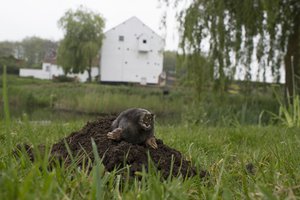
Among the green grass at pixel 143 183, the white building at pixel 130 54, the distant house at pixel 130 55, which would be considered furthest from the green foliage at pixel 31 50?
the green grass at pixel 143 183

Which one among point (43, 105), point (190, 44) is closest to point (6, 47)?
point (43, 105)

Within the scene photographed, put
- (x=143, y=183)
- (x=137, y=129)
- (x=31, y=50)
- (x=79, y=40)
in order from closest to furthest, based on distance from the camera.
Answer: (x=143, y=183)
(x=137, y=129)
(x=79, y=40)
(x=31, y=50)

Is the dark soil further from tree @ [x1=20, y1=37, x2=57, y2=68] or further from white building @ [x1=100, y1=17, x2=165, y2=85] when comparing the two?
tree @ [x1=20, y1=37, x2=57, y2=68]

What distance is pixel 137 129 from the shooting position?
2010 millimetres

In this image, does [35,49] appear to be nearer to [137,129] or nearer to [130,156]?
[137,129]

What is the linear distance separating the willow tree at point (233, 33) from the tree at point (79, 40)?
35.7m

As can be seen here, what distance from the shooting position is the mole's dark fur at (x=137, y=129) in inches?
78.9

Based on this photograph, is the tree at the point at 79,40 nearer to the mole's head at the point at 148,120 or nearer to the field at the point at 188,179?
the field at the point at 188,179

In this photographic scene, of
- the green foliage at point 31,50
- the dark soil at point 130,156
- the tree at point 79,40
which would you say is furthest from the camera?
the green foliage at point 31,50

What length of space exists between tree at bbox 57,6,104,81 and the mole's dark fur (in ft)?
141

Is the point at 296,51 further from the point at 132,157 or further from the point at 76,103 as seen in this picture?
the point at 76,103

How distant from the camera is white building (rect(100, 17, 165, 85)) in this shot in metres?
54.0

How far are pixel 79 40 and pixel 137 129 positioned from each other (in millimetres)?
45371

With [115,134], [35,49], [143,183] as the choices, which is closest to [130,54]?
[35,49]
